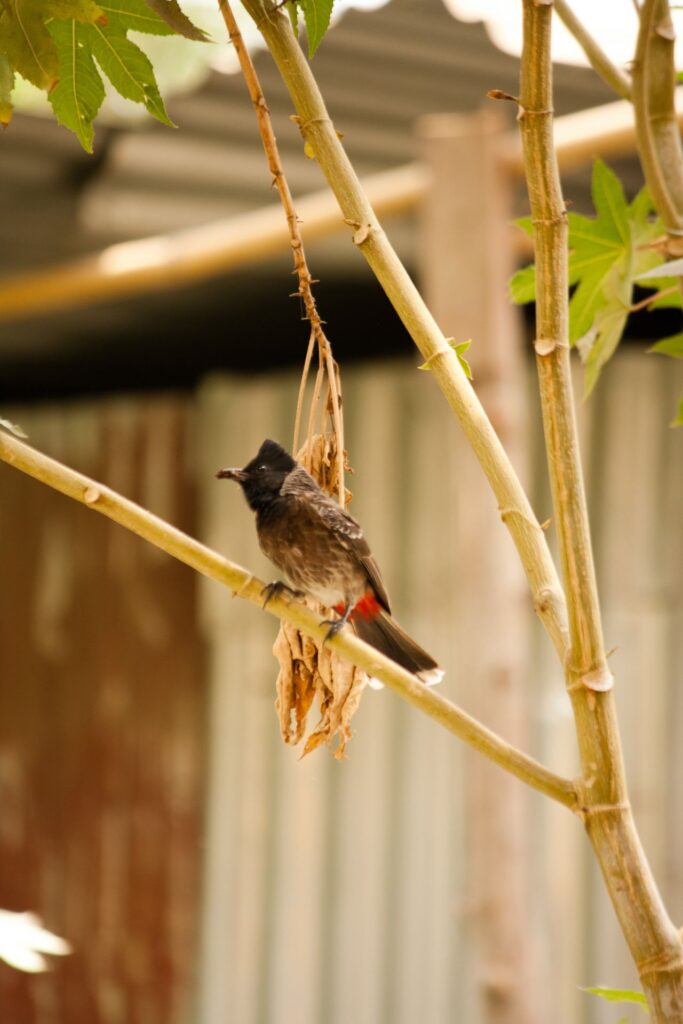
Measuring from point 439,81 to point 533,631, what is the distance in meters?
1.63

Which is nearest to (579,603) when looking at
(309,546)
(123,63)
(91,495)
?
(91,495)

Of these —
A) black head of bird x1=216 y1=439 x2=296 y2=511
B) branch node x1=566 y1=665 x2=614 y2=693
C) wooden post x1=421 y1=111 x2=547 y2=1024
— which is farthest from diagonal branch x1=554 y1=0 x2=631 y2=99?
wooden post x1=421 y1=111 x2=547 y2=1024

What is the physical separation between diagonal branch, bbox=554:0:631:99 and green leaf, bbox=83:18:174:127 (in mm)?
381

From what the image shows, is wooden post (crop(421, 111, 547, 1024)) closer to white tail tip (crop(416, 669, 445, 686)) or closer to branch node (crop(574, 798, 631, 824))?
white tail tip (crop(416, 669, 445, 686))

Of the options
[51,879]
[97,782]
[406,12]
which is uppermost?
[406,12]

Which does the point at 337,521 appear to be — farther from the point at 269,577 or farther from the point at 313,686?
the point at 269,577

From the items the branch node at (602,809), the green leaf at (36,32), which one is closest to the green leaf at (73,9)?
the green leaf at (36,32)

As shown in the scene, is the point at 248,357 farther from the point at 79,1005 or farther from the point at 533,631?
the point at 79,1005

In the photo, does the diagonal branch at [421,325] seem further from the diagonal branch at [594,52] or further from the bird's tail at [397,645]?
the bird's tail at [397,645]

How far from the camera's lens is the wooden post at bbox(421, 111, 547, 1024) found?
3010 mm

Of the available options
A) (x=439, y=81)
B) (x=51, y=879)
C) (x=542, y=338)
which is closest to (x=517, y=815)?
(x=439, y=81)

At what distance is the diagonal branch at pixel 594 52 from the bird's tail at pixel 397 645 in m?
0.86

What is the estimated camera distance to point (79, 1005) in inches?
199

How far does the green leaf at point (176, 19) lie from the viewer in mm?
1074
